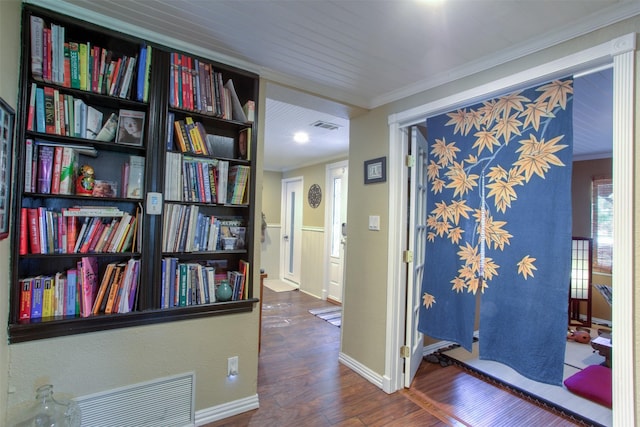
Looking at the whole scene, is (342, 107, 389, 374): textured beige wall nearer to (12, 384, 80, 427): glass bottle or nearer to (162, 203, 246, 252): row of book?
(162, 203, 246, 252): row of book

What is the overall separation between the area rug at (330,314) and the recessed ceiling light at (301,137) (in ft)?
7.69

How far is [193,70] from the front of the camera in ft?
6.19

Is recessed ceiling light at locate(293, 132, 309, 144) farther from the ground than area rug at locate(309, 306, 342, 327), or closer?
farther from the ground

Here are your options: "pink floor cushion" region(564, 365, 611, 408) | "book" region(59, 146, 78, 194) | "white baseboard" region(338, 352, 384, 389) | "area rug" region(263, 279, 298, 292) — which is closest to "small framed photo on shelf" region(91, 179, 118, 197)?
"book" region(59, 146, 78, 194)

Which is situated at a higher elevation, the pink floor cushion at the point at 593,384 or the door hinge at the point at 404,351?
the door hinge at the point at 404,351

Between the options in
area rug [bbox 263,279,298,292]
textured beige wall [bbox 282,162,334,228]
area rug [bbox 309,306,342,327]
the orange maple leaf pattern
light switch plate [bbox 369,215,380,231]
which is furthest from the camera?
area rug [bbox 263,279,298,292]

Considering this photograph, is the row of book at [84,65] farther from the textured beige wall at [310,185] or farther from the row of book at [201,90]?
the textured beige wall at [310,185]

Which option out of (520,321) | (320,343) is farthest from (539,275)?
(320,343)

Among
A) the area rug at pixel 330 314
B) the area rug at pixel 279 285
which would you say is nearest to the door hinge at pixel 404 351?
the area rug at pixel 330 314

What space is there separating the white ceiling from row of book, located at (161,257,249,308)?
1310 mm

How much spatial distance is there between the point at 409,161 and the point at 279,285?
171 inches

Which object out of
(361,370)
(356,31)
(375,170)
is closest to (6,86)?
(356,31)

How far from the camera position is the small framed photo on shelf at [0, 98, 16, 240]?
127 centimetres

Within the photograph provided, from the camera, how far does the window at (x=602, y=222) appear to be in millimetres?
4325
